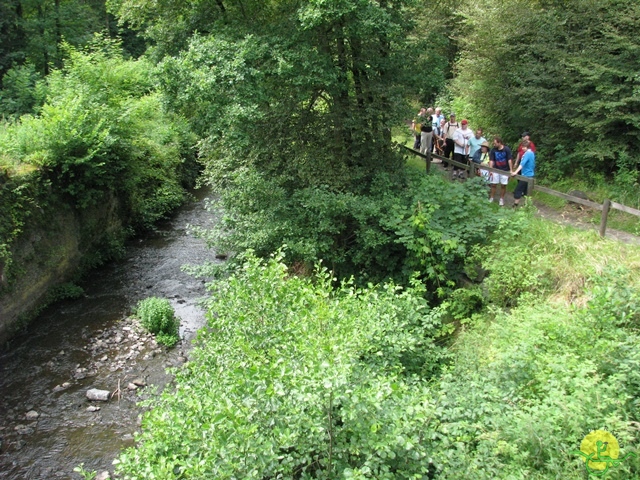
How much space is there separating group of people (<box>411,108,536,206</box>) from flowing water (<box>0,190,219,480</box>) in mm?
7230

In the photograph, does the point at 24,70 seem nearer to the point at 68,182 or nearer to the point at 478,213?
the point at 68,182

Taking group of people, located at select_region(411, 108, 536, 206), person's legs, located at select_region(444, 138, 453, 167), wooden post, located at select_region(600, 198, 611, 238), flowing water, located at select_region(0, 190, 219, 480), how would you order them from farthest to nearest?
1. person's legs, located at select_region(444, 138, 453, 167)
2. group of people, located at select_region(411, 108, 536, 206)
3. wooden post, located at select_region(600, 198, 611, 238)
4. flowing water, located at select_region(0, 190, 219, 480)

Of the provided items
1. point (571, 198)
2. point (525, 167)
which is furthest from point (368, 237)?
point (525, 167)

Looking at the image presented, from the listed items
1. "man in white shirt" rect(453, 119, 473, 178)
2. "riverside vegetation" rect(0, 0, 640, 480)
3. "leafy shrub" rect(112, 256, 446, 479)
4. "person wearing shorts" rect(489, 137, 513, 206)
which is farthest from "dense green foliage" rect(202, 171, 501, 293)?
"leafy shrub" rect(112, 256, 446, 479)

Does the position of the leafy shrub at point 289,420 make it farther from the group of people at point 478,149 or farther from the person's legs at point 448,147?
the person's legs at point 448,147

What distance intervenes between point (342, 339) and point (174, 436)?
1975mm

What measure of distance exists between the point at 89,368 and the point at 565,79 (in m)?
13.2

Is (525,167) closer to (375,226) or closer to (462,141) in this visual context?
(462,141)

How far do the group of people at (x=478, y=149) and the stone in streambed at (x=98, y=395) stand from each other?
28.6 feet

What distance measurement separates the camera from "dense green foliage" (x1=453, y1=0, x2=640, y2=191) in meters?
11.6

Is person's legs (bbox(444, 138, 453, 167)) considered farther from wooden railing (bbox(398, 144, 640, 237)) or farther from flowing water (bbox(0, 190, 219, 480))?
flowing water (bbox(0, 190, 219, 480))

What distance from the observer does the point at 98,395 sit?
910cm

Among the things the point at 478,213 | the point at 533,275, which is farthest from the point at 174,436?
the point at 478,213

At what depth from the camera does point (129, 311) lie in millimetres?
12031
